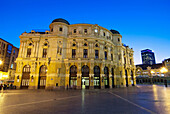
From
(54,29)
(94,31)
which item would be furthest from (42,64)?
(94,31)

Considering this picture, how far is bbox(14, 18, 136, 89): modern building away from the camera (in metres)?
35.5

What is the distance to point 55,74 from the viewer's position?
35.3 m

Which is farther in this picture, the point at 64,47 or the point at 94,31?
the point at 94,31

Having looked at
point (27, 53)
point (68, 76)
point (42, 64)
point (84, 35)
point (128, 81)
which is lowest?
point (128, 81)

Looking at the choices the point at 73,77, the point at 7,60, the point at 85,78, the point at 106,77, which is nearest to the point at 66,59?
the point at 73,77

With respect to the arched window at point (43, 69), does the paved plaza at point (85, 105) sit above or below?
below

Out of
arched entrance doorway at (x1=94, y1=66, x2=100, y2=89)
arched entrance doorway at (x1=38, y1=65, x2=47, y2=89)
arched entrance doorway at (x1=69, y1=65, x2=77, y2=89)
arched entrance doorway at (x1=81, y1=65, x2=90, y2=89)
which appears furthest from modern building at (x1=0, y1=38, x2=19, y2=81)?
arched entrance doorway at (x1=94, y1=66, x2=100, y2=89)

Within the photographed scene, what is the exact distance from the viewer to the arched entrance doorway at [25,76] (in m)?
35.5

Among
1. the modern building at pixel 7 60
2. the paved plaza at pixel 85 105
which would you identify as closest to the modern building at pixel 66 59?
the paved plaza at pixel 85 105

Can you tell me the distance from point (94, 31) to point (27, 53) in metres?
27.4

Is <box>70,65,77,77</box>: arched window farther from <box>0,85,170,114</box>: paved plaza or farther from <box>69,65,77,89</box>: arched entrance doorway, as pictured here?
<box>0,85,170,114</box>: paved plaza

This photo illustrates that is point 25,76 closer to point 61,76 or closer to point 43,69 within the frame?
point 43,69

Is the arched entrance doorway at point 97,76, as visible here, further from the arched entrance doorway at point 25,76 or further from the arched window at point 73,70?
the arched entrance doorway at point 25,76

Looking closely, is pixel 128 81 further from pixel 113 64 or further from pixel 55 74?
pixel 55 74
